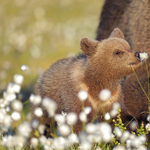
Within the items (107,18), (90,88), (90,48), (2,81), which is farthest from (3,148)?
(2,81)

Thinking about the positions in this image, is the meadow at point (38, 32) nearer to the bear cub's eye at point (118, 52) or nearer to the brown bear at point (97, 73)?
the brown bear at point (97, 73)

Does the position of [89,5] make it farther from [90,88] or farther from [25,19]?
[90,88]

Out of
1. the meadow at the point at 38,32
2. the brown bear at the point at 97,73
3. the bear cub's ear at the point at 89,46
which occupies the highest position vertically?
the meadow at the point at 38,32

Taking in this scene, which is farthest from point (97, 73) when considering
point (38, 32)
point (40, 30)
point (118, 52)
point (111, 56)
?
point (40, 30)

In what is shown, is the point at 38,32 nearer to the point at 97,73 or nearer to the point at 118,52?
the point at 97,73

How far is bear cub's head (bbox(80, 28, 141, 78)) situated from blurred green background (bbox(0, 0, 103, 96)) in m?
7.69

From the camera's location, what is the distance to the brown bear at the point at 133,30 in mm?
4562

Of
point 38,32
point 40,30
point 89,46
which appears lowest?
point 89,46

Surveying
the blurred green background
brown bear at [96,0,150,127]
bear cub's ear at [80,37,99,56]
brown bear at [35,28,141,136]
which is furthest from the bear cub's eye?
the blurred green background

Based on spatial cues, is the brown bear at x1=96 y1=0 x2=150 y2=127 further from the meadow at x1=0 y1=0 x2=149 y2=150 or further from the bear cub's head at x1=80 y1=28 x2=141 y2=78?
the meadow at x1=0 y1=0 x2=149 y2=150

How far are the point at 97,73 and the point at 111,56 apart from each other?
0.98ft

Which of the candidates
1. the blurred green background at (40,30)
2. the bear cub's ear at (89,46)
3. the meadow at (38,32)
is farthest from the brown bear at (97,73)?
the blurred green background at (40,30)

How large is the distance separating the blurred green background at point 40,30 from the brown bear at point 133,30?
18.5 feet

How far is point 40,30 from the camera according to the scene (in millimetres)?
17797
